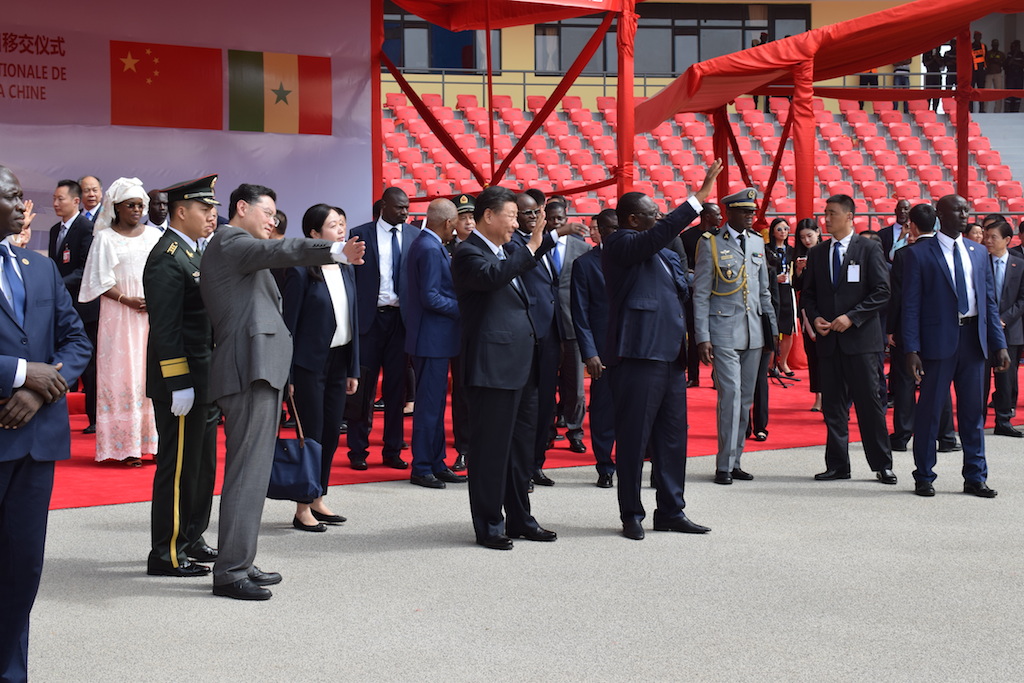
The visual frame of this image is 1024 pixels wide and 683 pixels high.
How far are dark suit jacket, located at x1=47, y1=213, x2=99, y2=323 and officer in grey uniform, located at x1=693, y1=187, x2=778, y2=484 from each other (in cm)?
412

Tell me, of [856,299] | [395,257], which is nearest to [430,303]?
[395,257]

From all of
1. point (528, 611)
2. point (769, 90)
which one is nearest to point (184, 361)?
point (528, 611)

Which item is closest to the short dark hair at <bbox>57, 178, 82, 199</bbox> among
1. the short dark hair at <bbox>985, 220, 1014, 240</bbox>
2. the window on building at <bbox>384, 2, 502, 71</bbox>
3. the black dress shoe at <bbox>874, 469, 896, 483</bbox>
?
the black dress shoe at <bbox>874, 469, 896, 483</bbox>

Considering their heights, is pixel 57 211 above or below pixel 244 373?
above

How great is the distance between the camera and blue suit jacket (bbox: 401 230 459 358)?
6781 mm

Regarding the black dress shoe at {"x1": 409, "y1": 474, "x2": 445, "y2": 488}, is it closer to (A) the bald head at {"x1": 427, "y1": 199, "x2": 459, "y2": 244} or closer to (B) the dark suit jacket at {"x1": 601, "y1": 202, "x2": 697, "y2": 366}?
(A) the bald head at {"x1": 427, "y1": 199, "x2": 459, "y2": 244}

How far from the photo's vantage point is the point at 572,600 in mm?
4379

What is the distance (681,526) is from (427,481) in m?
1.71

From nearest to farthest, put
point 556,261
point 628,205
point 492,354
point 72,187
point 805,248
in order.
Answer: point 492,354
point 628,205
point 556,261
point 72,187
point 805,248

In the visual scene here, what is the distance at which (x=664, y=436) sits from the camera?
18.5 feet

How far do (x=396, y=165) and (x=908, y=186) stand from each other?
9.04 metres

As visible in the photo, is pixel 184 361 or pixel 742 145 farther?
pixel 742 145

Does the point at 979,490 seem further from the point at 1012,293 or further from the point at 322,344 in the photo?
the point at 322,344

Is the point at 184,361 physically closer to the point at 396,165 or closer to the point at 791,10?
the point at 396,165
